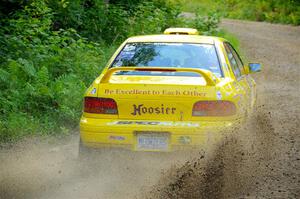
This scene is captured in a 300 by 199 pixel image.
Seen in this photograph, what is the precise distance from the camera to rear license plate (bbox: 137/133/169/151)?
21.2 feet

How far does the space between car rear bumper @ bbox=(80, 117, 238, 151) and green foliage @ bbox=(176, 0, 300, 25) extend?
86.7ft

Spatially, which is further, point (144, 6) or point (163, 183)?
point (144, 6)

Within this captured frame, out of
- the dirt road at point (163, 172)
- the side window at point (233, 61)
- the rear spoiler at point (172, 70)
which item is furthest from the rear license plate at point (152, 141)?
the side window at point (233, 61)

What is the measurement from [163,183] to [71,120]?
3.63m

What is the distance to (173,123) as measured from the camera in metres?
6.52

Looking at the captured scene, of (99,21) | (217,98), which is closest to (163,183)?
(217,98)

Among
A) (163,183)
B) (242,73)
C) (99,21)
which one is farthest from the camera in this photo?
(99,21)

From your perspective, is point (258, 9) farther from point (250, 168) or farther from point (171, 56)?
point (250, 168)

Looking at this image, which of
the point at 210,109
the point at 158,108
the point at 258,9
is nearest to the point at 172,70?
the point at 158,108

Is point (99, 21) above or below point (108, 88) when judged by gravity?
below

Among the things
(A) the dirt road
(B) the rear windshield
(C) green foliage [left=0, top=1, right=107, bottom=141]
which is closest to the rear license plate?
(A) the dirt road

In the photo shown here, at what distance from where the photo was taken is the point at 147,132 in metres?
6.52

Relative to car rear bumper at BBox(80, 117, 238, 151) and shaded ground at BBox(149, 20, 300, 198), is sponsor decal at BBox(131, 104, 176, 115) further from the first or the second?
shaded ground at BBox(149, 20, 300, 198)

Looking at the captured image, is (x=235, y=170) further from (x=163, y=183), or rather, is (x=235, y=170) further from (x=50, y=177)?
(x=50, y=177)
